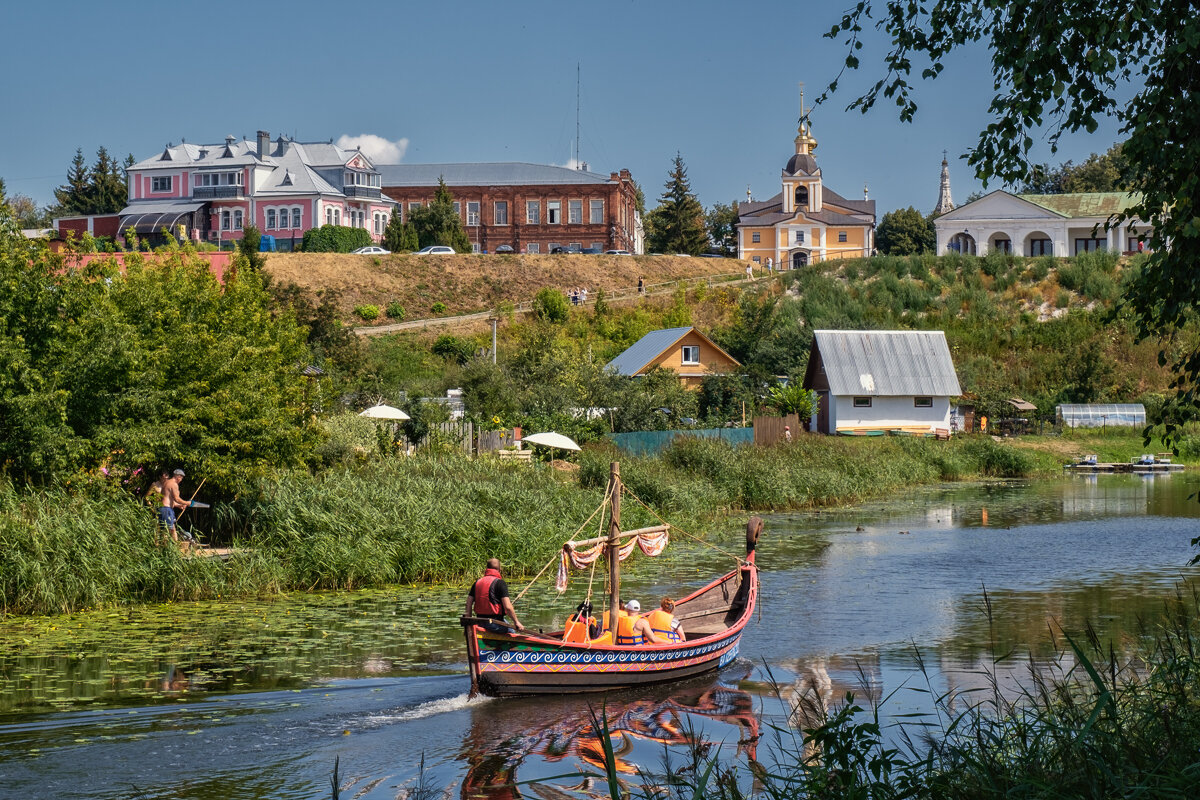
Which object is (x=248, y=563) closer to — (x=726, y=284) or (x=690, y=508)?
(x=690, y=508)

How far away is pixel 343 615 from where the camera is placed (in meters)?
19.3

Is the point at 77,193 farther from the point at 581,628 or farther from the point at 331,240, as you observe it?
the point at 581,628

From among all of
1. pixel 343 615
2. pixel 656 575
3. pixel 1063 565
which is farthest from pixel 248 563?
pixel 1063 565

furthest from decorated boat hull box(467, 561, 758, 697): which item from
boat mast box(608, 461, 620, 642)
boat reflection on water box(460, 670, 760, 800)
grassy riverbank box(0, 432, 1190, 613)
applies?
grassy riverbank box(0, 432, 1190, 613)

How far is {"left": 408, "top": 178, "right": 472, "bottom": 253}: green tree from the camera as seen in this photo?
92.4 meters

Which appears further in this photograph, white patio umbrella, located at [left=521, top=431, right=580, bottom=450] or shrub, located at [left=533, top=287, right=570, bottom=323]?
shrub, located at [left=533, top=287, right=570, bottom=323]

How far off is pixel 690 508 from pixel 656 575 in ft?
23.1

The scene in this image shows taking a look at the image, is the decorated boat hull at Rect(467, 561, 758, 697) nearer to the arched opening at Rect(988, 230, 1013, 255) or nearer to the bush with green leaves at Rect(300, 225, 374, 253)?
the bush with green leaves at Rect(300, 225, 374, 253)

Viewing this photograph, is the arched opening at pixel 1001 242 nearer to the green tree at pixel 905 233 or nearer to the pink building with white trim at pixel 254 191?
the green tree at pixel 905 233

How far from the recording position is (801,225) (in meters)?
105

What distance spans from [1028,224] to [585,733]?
275ft

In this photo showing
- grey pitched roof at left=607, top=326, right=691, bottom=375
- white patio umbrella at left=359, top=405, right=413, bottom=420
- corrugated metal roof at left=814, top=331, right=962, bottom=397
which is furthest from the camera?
grey pitched roof at left=607, top=326, right=691, bottom=375

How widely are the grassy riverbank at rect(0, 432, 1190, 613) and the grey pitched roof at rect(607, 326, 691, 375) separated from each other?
25874mm

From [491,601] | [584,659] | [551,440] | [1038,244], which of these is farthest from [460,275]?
[584,659]
